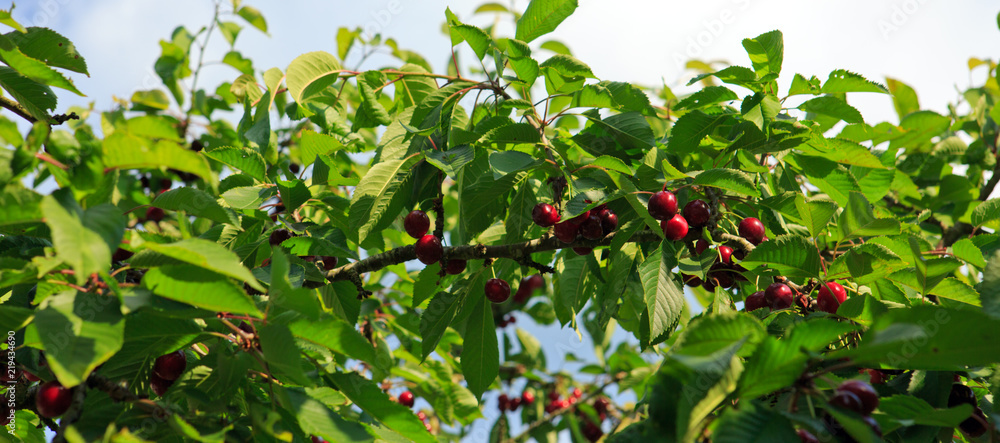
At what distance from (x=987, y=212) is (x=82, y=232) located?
3.01m

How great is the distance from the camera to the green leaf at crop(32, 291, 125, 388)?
113cm

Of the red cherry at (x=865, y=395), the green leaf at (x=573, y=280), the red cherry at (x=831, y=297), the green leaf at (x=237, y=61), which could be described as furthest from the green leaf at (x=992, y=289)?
the green leaf at (x=237, y=61)

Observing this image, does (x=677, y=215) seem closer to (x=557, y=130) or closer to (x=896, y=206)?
(x=557, y=130)

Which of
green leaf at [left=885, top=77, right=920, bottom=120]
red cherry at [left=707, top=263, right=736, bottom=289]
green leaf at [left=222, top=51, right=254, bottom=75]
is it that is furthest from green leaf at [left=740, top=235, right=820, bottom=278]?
green leaf at [left=222, top=51, right=254, bottom=75]

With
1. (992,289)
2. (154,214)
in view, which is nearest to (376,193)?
(992,289)

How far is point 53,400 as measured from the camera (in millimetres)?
1530

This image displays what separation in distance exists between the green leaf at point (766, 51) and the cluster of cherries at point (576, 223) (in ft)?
2.51

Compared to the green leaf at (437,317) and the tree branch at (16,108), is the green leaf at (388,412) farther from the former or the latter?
the tree branch at (16,108)

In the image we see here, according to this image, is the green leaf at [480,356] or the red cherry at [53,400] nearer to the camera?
the red cherry at [53,400]

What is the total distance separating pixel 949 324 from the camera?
113cm

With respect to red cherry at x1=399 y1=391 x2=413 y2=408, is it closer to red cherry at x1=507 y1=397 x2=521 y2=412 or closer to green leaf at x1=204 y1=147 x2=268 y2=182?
red cherry at x1=507 y1=397 x2=521 y2=412

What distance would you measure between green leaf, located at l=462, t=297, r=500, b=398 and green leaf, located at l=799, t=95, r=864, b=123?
1.42 metres

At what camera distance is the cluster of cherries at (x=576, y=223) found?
2.05 m

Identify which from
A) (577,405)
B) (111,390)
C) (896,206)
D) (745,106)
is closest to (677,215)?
(745,106)
